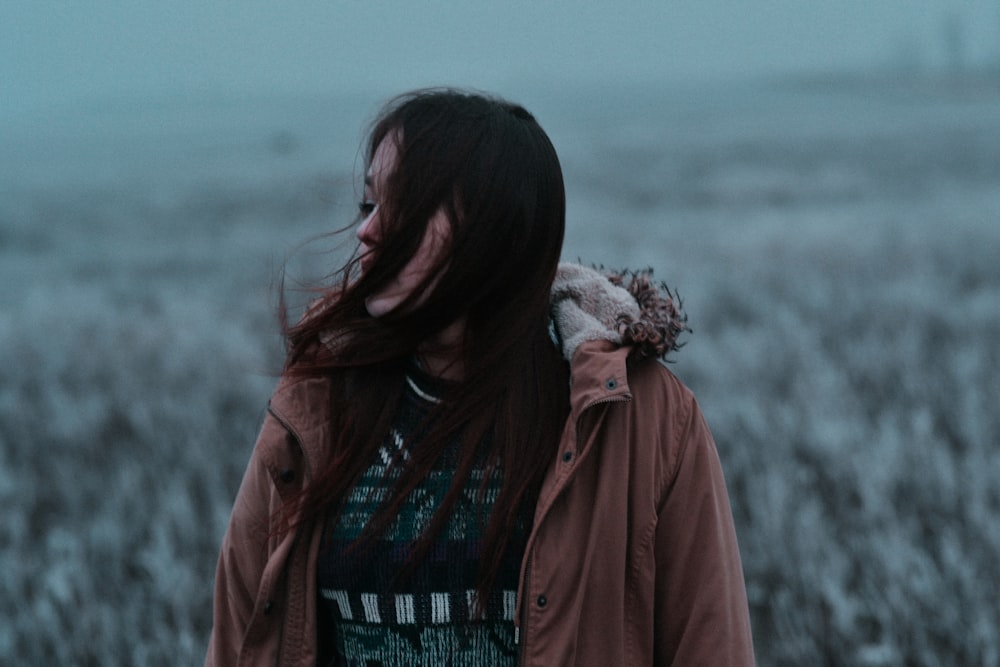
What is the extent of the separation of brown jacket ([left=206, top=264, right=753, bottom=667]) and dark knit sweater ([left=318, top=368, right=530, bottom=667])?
81 millimetres

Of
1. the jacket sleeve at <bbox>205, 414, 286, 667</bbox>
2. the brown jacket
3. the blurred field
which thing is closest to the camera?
the brown jacket

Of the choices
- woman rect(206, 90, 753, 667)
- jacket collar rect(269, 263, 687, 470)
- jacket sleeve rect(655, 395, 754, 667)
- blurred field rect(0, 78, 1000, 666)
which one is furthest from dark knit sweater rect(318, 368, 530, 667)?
blurred field rect(0, 78, 1000, 666)

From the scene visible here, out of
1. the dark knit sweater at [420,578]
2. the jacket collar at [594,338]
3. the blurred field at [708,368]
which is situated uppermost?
the jacket collar at [594,338]

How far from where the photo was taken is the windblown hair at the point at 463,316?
173cm

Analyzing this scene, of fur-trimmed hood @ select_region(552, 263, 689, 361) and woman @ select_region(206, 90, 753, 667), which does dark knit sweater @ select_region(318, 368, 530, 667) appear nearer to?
woman @ select_region(206, 90, 753, 667)

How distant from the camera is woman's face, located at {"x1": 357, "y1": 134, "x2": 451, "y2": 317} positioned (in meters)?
1.74

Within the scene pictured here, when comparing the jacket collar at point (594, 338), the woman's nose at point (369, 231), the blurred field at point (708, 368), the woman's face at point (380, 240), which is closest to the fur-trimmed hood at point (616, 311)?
the jacket collar at point (594, 338)

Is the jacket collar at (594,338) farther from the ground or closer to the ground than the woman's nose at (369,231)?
closer to the ground

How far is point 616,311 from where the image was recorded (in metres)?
1.81

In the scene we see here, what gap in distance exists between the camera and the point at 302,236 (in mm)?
11766

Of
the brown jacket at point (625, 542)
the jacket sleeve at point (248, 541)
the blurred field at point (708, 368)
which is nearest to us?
the brown jacket at point (625, 542)

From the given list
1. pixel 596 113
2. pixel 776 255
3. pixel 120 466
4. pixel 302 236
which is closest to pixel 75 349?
pixel 120 466

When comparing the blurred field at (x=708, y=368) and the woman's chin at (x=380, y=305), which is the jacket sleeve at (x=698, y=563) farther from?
the blurred field at (x=708, y=368)

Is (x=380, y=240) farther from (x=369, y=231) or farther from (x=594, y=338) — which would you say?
(x=594, y=338)
